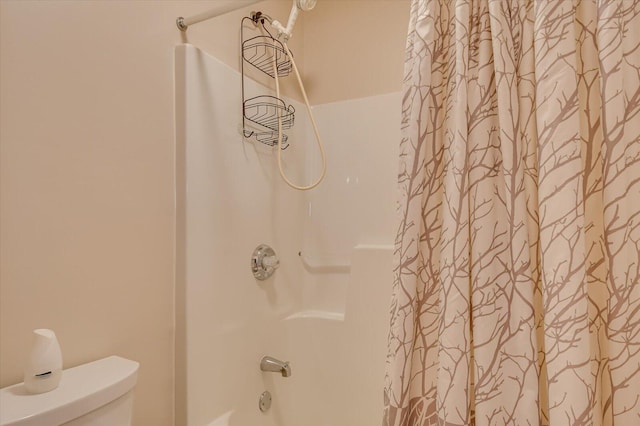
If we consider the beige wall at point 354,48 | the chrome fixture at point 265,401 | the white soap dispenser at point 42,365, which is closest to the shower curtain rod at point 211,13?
the beige wall at point 354,48

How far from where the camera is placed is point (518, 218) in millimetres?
736

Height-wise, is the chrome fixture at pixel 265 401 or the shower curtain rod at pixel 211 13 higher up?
the shower curtain rod at pixel 211 13

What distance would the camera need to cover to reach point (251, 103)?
1.50 meters

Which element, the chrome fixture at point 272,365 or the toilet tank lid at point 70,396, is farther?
the chrome fixture at point 272,365

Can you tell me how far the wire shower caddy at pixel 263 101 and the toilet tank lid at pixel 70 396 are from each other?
93 cm

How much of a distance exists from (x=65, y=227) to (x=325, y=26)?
5.09ft

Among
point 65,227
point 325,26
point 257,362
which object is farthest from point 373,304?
point 325,26

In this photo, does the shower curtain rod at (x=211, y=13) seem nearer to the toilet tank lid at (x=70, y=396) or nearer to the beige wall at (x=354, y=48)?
the beige wall at (x=354, y=48)

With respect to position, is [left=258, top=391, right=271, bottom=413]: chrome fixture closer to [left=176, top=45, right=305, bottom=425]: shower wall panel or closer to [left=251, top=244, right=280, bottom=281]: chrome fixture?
[left=176, top=45, right=305, bottom=425]: shower wall panel

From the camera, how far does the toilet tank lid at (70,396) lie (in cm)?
66

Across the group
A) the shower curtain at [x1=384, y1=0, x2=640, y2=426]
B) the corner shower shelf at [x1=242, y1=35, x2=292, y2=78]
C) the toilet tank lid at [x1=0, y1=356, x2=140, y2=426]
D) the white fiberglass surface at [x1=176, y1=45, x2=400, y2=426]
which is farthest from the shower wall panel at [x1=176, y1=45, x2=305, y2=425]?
the shower curtain at [x1=384, y1=0, x2=640, y2=426]

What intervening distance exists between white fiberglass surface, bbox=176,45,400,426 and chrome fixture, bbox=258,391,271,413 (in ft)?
0.08

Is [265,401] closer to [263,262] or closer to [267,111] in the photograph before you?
[263,262]

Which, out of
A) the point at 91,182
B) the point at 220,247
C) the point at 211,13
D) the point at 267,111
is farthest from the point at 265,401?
the point at 211,13
